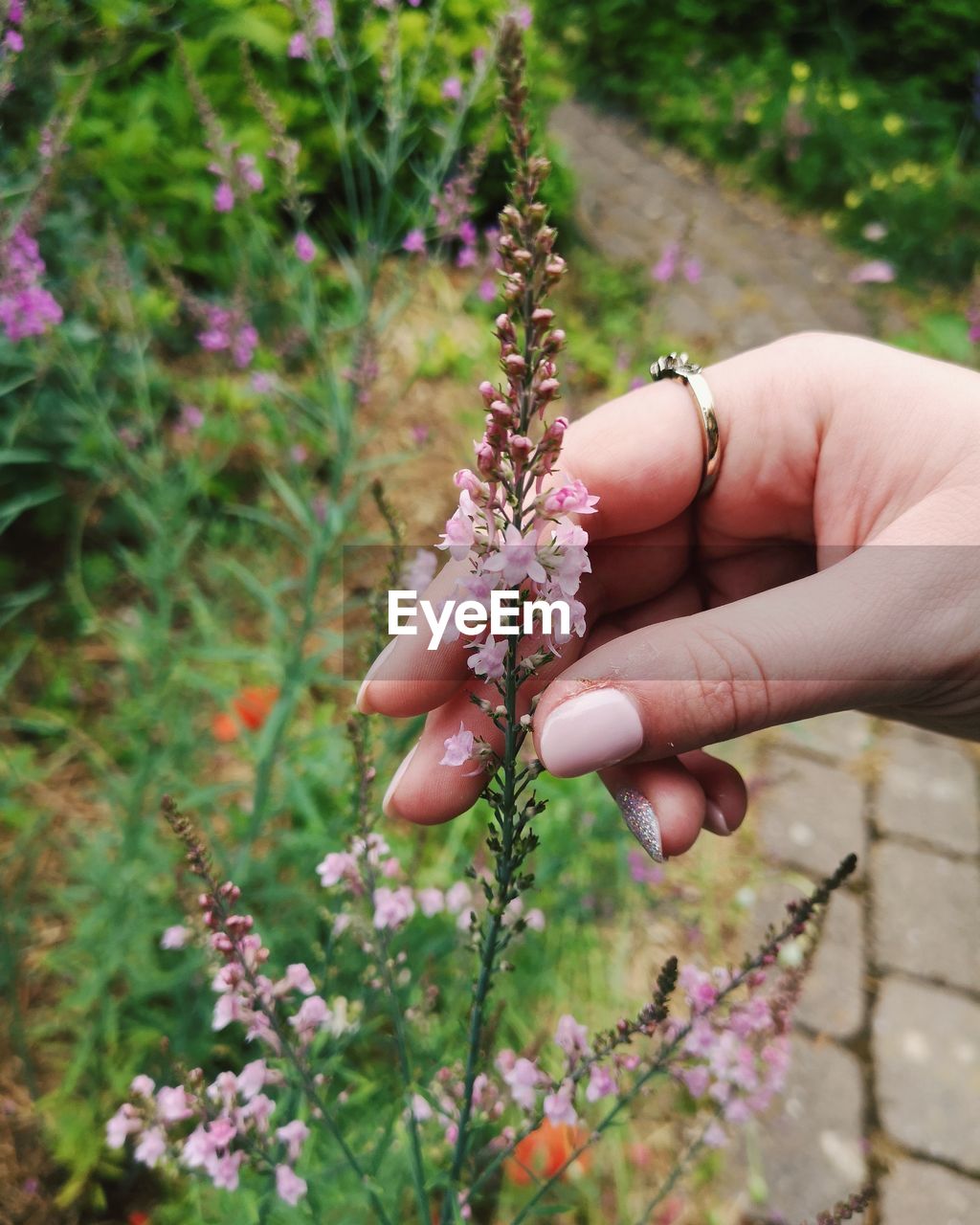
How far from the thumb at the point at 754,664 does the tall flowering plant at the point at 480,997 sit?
12 centimetres

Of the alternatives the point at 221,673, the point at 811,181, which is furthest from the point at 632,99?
the point at 221,673

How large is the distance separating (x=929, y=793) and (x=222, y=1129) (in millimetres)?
3738

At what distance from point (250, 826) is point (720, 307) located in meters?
5.99

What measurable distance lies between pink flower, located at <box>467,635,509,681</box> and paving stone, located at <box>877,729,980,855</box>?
340 centimetres

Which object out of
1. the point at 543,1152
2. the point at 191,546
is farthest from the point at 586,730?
the point at 191,546

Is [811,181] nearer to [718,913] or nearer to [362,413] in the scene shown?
[362,413]

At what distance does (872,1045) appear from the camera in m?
3.19

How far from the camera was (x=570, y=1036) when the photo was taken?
1.55 meters

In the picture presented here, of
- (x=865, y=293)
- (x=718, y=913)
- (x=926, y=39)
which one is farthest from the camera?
(x=926, y=39)

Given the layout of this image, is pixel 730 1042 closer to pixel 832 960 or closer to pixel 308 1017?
pixel 308 1017

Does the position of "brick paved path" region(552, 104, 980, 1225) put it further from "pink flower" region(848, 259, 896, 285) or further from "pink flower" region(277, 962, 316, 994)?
"pink flower" region(848, 259, 896, 285)

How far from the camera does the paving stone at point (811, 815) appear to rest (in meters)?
3.77

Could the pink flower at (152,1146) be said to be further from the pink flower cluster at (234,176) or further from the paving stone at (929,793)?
the paving stone at (929,793)

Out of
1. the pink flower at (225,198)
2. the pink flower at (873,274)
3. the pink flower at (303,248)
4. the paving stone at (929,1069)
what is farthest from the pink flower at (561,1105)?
the pink flower at (873,274)
